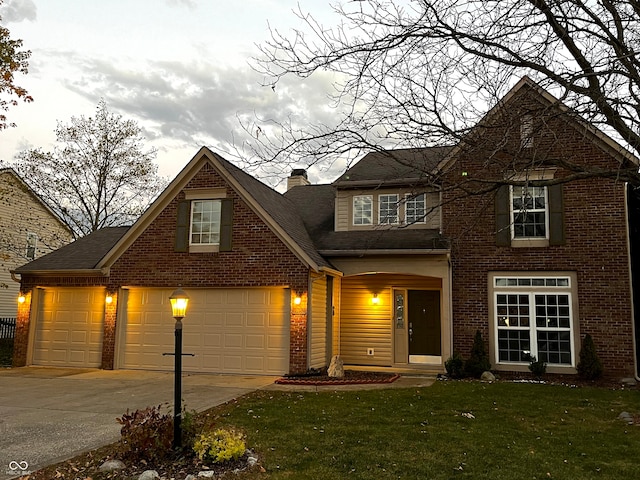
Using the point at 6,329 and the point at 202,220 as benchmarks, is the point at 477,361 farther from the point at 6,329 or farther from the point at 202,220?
the point at 6,329

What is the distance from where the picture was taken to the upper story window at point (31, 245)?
26352 mm

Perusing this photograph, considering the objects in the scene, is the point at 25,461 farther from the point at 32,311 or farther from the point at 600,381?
the point at 600,381

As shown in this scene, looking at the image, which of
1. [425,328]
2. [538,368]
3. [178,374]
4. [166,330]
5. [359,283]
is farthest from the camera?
[359,283]

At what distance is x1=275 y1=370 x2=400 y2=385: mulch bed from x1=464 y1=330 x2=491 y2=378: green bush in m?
1.73

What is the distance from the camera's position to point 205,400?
31.9 ft

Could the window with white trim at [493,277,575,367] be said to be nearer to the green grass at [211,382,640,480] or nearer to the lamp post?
the green grass at [211,382,640,480]

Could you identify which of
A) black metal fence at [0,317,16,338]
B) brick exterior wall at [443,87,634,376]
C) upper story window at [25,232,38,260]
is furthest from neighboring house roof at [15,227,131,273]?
upper story window at [25,232,38,260]

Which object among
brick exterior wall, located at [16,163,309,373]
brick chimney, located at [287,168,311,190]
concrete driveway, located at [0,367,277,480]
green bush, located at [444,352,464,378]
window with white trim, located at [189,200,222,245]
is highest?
brick chimney, located at [287,168,311,190]

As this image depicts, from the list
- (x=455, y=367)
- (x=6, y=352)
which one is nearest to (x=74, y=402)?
(x=455, y=367)

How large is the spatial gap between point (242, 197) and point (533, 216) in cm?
737

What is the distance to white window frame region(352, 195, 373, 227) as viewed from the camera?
15656 mm

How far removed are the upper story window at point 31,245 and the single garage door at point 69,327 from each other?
12692 millimetres

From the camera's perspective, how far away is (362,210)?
51.8ft

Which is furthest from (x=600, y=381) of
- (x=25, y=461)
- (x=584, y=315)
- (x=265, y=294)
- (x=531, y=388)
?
(x=25, y=461)
